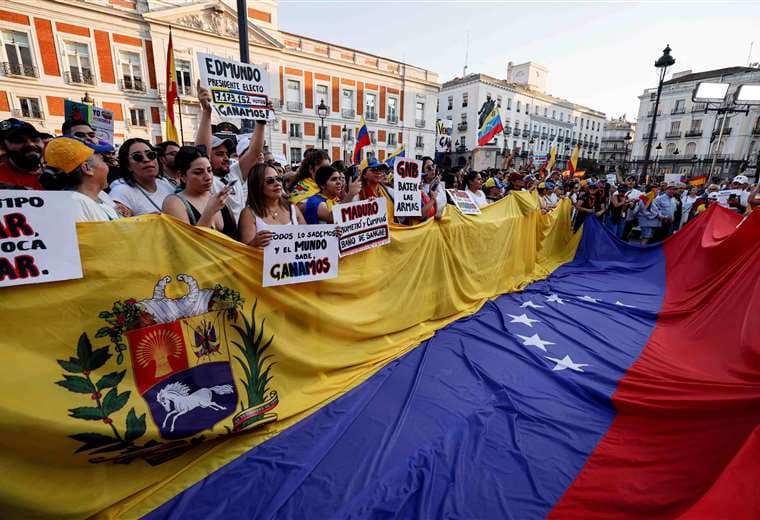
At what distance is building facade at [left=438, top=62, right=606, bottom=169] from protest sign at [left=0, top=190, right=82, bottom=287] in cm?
4537

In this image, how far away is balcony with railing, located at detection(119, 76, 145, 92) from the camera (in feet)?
83.9

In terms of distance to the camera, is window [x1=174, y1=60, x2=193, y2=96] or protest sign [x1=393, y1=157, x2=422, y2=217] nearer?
protest sign [x1=393, y1=157, x2=422, y2=217]

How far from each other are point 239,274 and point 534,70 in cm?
7076

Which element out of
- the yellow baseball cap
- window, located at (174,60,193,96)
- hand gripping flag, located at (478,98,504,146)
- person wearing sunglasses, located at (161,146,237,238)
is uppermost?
window, located at (174,60,193,96)

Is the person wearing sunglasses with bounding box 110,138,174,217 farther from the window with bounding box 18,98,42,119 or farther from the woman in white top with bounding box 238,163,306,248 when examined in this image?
the window with bounding box 18,98,42,119

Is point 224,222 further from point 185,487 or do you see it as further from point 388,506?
point 388,506

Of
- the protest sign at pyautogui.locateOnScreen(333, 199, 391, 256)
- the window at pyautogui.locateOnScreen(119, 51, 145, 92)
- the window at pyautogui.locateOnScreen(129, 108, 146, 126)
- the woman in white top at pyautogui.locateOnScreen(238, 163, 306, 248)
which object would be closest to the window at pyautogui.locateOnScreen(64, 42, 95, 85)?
the window at pyautogui.locateOnScreen(119, 51, 145, 92)

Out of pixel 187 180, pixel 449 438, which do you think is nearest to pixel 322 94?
pixel 187 180

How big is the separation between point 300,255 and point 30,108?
101 feet

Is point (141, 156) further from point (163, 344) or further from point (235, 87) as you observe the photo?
point (163, 344)

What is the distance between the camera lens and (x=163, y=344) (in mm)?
2348

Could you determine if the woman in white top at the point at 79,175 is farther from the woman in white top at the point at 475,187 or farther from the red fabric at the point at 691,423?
the woman in white top at the point at 475,187

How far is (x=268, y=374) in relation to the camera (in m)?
2.87

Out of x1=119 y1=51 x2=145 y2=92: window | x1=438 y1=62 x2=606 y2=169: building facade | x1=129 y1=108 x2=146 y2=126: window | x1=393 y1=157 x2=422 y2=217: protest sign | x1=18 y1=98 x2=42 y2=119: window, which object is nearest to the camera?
x1=393 y1=157 x2=422 y2=217: protest sign
